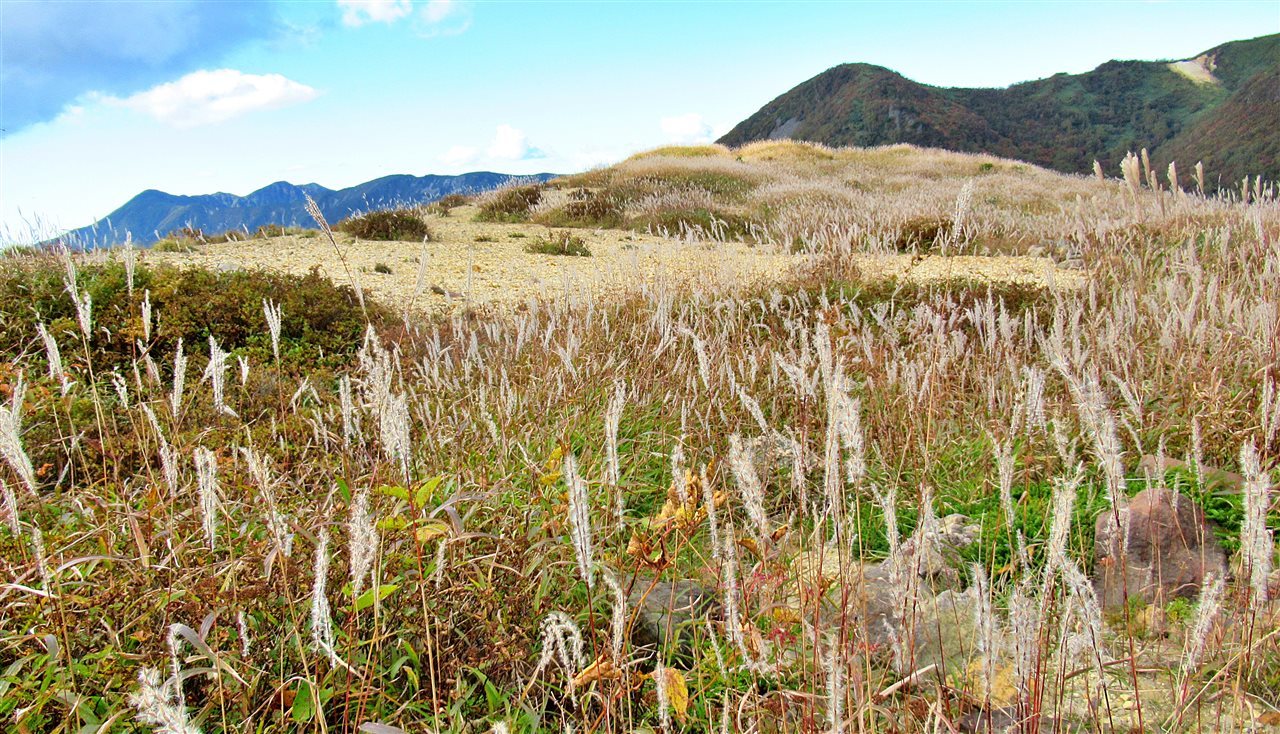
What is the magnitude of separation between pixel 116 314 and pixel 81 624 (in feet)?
15.0

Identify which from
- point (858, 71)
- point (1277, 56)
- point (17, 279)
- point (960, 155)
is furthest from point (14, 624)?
point (1277, 56)

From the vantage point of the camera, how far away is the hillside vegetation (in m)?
1.43

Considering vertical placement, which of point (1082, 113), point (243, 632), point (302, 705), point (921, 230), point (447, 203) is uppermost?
point (1082, 113)

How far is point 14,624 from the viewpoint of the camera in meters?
2.04

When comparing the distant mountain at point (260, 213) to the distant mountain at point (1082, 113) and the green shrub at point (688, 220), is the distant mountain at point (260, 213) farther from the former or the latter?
the distant mountain at point (1082, 113)

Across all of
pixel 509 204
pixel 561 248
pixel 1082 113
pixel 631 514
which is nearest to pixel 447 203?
pixel 509 204

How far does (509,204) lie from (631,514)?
15.8 metres

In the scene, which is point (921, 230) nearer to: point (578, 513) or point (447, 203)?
point (578, 513)

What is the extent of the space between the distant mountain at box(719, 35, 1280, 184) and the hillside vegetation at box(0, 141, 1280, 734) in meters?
62.7

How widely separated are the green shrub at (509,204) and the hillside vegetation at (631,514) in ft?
35.3

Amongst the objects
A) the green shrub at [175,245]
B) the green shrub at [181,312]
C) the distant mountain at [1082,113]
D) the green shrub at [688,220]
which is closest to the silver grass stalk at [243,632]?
the green shrub at [181,312]

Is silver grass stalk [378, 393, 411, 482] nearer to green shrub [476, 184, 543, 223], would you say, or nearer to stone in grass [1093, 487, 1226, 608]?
stone in grass [1093, 487, 1226, 608]

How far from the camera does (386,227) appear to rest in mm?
12477

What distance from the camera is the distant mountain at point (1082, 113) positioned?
62.6m
